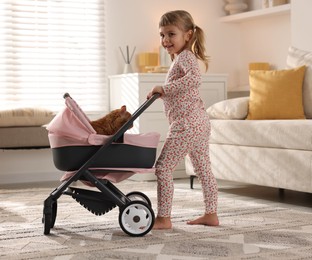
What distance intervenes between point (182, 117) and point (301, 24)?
246cm

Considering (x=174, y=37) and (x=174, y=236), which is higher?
(x=174, y=37)

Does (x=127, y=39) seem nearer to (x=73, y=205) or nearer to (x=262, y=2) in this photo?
(x=262, y=2)

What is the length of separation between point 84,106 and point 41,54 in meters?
0.57

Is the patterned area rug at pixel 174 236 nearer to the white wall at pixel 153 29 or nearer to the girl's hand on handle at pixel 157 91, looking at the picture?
the girl's hand on handle at pixel 157 91

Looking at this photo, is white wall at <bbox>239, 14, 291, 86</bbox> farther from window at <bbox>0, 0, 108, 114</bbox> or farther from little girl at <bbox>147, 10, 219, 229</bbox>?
little girl at <bbox>147, 10, 219, 229</bbox>

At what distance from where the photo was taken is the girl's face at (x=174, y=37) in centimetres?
284

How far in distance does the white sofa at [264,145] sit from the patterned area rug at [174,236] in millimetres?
192

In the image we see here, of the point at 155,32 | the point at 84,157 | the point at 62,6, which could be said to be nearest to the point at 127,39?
the point at 155,32

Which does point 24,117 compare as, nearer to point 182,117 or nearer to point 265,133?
point 265,133

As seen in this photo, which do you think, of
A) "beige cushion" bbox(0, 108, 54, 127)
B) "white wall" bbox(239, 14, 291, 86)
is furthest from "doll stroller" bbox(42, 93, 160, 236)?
"white wall" bbox(239, 14, 291, 86)

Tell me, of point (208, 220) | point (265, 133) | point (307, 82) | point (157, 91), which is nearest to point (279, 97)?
point (307, 82)

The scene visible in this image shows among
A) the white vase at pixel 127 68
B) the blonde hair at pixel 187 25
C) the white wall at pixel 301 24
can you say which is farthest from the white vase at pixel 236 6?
the blonde hair at pixel 187 25

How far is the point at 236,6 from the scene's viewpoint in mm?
5797

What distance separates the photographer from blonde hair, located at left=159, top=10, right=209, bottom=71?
2.83 m
